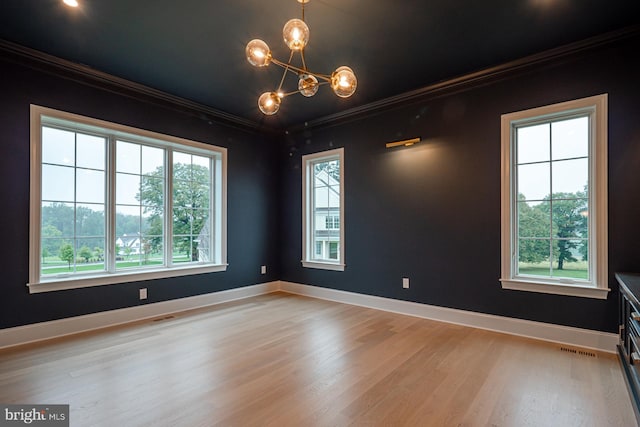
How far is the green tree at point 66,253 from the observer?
3.36 metres

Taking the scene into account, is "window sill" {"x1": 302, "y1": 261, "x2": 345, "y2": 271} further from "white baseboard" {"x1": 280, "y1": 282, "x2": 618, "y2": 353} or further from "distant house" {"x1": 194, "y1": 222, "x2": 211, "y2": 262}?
"distant house" {"x1": 194, "y1": 222, "x2": 211, "y2": 262}

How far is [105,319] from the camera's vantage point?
11.5 ft

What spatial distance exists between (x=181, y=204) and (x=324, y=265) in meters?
2.27

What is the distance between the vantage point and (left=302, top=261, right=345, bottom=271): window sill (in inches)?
186

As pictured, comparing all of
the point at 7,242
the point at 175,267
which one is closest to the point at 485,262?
the point at 175,267

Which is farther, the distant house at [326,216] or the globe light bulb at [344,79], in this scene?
the distant house at [326,216]

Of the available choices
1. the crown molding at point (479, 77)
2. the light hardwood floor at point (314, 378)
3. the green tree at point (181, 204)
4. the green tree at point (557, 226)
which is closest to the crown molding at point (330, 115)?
the crown molding at point (479, 77)

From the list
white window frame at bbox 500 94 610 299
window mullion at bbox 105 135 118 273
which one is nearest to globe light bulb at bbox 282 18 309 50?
white window frame at bbox 500 94 610 299

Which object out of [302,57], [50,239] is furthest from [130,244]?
[302,57]

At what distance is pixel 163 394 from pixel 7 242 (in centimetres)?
224

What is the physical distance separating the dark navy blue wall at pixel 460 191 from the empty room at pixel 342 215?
0.07ft

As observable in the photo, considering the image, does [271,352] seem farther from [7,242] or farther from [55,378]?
[7,242]

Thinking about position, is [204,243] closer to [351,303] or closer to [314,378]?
[351,303]

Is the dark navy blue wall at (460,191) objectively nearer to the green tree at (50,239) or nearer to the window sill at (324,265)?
the window sill at (324,265)
